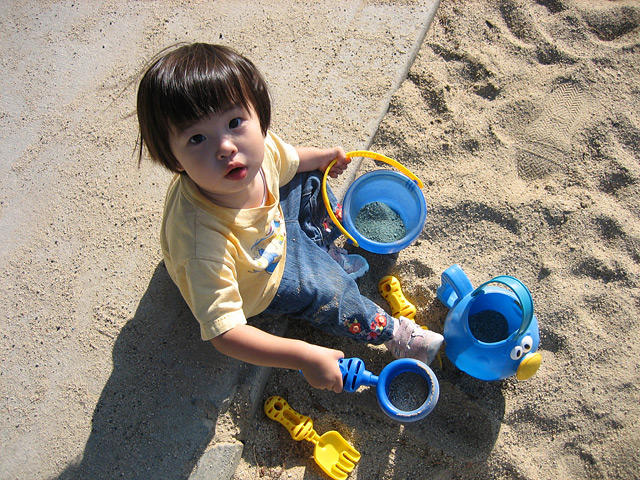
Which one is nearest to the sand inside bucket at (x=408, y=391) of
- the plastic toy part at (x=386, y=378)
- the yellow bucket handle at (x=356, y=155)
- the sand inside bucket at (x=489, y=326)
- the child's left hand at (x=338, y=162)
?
the plastic toy part at (x=386, y=378)

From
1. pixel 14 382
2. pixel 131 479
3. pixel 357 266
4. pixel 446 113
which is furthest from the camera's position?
pixel 446 113

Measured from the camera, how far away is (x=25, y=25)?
80.0 inches

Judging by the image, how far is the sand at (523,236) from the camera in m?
1.47

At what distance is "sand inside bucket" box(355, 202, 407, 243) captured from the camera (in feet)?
5.57

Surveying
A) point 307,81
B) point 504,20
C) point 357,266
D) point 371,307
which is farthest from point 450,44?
point 371,307

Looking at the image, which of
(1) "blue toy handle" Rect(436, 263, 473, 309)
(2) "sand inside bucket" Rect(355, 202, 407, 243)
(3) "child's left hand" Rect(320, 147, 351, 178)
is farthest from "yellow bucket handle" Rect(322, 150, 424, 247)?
(1) "blue toy handle" Rect(436, 263, 473, 309)

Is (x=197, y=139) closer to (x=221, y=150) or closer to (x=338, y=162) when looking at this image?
(x=221, y=150)

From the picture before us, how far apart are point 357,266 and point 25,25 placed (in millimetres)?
1603

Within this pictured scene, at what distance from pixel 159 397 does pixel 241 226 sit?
1.80 feet

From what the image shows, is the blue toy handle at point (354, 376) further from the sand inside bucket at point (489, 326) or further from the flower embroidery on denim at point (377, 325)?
the sand inside bucket at point (489, 326)

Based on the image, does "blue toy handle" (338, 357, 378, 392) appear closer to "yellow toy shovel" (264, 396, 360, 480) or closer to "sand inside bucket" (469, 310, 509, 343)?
"yellow toy shovel" (264, 396, 360, 480)

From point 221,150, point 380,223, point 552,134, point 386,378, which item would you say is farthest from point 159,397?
point 552,134

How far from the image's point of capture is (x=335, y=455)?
1.44 metres

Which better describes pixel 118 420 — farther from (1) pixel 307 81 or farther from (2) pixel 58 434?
(1) pixel 307 81
